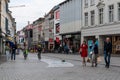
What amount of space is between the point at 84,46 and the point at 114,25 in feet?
92.8

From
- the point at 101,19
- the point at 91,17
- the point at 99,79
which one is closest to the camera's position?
the point at 99,79

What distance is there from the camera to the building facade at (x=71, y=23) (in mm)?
68250

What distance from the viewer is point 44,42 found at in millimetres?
116625

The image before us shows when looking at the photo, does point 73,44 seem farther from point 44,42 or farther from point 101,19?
point 44,42

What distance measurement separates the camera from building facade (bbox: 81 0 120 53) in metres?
52.3

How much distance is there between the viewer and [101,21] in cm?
5728

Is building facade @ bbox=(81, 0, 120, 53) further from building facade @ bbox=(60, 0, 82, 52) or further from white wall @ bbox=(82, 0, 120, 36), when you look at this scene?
building facade @ bbox=(60, 0, 82, 52)

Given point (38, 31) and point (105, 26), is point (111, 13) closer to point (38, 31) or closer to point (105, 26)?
point (105, 26)

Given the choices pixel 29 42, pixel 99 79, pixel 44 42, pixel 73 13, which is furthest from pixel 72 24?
pixel 29 42

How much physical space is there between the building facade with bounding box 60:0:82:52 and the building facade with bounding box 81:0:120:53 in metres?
3.05

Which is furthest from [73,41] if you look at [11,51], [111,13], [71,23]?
[11,51]

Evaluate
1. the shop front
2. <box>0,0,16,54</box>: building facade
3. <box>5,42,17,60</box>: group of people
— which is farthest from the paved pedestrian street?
the shop front

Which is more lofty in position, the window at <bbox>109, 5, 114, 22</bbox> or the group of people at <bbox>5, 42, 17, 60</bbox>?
the window at <bbox>109, 5, 114, 22</bbox>

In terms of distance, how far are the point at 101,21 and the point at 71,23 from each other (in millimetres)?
16104
